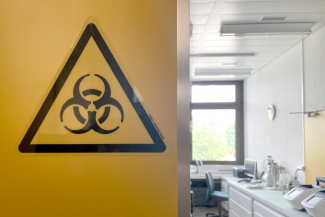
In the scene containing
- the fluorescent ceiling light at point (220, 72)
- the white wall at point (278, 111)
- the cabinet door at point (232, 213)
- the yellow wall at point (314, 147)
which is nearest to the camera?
the yellow wall at point (314, 147)

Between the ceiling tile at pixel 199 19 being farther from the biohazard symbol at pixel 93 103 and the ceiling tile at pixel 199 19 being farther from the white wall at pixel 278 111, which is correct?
the biohazard symbol at pixel 93 103

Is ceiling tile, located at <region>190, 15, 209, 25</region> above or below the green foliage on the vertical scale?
above

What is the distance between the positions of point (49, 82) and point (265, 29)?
8.42ft

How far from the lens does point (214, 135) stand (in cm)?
633

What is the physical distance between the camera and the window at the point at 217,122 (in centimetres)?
632

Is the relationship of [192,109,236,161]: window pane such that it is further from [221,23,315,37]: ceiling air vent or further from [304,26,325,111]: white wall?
[221,23,315,37]: ceiling air vent

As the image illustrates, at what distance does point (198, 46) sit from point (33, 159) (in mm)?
3040

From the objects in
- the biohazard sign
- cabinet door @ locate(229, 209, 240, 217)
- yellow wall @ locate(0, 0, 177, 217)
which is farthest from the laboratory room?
the biohazard sign

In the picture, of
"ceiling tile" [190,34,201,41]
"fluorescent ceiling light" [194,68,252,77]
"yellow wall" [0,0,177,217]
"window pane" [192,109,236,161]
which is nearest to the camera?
"yellow wall" [0,0,177,217]

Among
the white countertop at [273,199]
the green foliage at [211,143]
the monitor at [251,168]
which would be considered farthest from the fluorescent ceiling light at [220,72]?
the white countertop at [273,199]

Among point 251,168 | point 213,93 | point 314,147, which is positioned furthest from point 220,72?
point 314,147

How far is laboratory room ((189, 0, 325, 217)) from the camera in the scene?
2.72 meters

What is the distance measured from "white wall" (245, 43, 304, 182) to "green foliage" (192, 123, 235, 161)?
0.42m

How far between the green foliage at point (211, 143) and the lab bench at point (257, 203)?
162 cm
